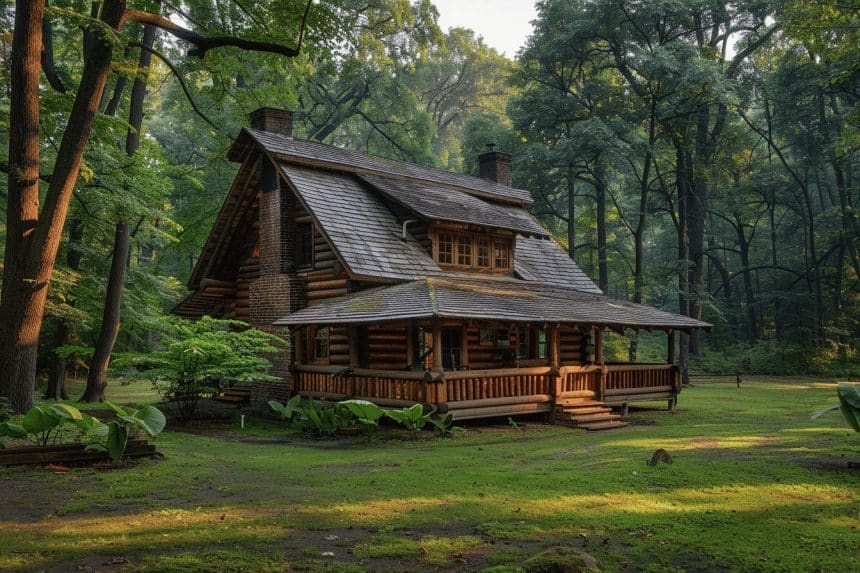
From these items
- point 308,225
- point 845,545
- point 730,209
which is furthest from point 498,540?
point 730,209

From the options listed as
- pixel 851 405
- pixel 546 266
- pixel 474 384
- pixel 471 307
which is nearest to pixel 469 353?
pixel 474 384

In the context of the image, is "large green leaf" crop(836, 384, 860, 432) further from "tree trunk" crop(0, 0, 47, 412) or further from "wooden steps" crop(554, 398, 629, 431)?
"tree trunk" crop(0, 0, 47, 412)

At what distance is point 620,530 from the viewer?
7535 mm

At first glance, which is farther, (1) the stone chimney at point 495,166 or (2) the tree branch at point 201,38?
(1) the stone chimney at point 495,166

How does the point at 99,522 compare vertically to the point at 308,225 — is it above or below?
below

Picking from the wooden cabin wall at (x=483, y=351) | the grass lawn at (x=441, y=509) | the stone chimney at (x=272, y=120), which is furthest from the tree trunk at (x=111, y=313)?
the wooden cabin wall at (x=483, y=351)

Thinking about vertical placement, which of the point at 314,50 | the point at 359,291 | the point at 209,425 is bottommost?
the point at 209,425

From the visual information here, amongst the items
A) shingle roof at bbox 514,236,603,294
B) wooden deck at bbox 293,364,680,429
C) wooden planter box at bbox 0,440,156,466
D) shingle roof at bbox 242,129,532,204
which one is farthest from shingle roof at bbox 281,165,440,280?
wooden planter box at bbox 0,440,156,466

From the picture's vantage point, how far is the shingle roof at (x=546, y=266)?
26703 mm

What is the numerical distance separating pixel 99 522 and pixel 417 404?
942 centimetres

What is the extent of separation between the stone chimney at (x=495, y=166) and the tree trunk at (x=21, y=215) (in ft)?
72.3

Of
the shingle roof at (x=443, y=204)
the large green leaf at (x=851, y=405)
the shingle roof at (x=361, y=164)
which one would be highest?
the shingle roof at (x=361, y=164)

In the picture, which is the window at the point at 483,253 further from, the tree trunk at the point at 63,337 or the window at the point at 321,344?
the tree trunk at the point at 63,337

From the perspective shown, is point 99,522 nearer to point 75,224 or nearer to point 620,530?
point 620,530
